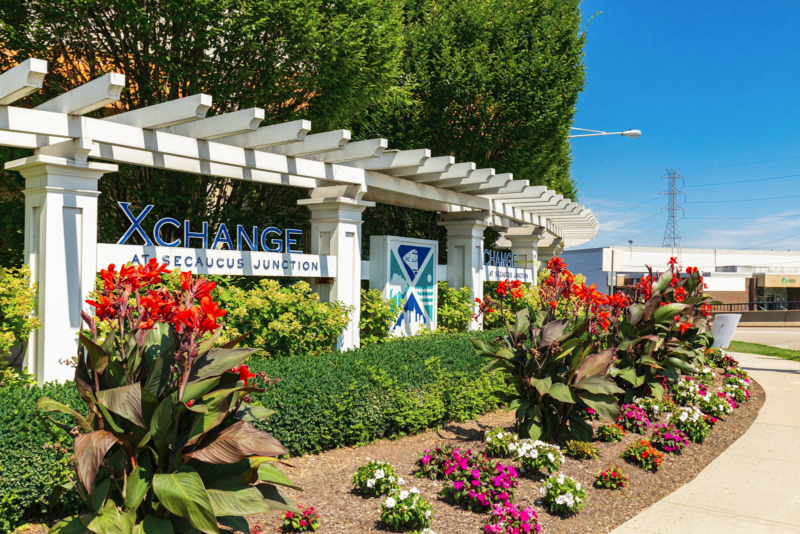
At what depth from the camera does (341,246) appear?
25.7 ft

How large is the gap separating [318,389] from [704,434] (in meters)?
4.26

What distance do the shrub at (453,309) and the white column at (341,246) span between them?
2.65 metres

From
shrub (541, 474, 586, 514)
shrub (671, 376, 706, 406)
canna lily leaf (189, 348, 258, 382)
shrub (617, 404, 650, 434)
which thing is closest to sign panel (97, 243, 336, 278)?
canna lily leaf (189, 348, 258, 382)

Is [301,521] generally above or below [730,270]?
below

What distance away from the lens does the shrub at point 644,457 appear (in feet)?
18.0

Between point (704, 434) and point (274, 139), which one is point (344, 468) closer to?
point (274, 139)

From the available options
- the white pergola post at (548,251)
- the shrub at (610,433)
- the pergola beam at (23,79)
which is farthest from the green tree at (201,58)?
the white pergola post at (548,251)

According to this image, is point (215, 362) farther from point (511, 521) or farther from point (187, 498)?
point (511, 521)

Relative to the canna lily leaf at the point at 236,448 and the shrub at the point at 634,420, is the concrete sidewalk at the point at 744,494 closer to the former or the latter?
the shrub at the point at 634,420

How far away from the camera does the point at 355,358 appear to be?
6184mm

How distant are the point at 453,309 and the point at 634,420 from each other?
4.23m

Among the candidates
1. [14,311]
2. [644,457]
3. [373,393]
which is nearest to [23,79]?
[14,311]

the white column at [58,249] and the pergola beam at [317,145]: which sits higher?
the pergola beam at [317,145]

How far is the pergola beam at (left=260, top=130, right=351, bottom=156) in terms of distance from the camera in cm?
651
